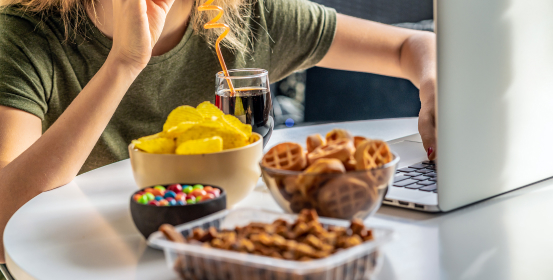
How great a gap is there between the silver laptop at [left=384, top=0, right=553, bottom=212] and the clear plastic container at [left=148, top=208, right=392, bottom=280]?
0.21 m

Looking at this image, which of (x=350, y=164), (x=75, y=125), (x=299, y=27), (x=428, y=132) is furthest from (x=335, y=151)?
(x=299, y=27)

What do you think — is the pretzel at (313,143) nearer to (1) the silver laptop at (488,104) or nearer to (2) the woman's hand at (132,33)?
(1) the silver laptop at (488,104)

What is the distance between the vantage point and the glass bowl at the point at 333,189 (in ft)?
1.44

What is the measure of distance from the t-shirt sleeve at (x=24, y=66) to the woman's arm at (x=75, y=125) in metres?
0.03

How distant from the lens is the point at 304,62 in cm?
143

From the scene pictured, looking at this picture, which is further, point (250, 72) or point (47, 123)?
point (47, 123)

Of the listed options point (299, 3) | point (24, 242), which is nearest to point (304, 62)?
point (299, 3)

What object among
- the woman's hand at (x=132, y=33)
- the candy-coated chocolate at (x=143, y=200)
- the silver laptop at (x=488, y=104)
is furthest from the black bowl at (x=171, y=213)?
the woman's hand at (x=132, y=33)

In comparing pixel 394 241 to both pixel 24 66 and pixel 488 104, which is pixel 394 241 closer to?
pixel 488 104

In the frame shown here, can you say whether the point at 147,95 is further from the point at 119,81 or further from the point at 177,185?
the point at 177,185

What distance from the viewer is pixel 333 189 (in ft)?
1.44

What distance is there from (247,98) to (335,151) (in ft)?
1.00

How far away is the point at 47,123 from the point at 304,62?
0.71m

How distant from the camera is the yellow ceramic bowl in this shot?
55 centimetres
